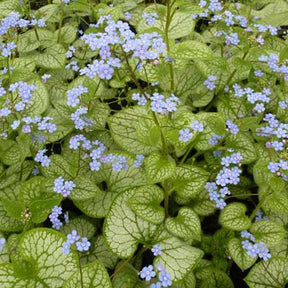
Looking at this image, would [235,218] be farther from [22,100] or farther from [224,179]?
[22,100]

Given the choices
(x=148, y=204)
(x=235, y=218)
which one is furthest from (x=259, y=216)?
(x=148, y=204)

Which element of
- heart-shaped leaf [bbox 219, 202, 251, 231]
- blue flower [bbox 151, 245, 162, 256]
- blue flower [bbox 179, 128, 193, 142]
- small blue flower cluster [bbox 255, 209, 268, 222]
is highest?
blue flower [bbox 179, 128, 193, 142]

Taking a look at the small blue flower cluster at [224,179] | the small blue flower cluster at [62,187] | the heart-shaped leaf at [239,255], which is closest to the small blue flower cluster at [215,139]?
the small blue flower cluster at [224,179]

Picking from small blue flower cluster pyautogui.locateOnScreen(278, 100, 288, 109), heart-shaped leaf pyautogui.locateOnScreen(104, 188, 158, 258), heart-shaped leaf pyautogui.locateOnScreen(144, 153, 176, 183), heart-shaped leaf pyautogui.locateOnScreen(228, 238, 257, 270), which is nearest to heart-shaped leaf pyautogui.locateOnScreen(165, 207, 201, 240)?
heart-shaped leaf pyautogui.locateOnScreen(104, 188, 158, 258)

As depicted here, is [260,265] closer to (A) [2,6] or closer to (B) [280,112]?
(B) [280,112]

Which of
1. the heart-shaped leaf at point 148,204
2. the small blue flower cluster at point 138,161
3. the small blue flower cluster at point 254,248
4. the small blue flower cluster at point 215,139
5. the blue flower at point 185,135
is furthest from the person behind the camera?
the small blue flower cluster at point 215,139

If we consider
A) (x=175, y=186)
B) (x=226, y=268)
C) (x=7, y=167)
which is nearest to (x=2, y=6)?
(x=7, y=167)

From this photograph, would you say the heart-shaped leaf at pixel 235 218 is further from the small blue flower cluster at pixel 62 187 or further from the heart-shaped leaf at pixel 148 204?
the small blue flower cluster at pixel 62 187

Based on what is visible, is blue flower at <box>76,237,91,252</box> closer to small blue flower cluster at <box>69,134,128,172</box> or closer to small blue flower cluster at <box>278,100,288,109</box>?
small blue flower cluster at <box>69,134,128,172</box>
